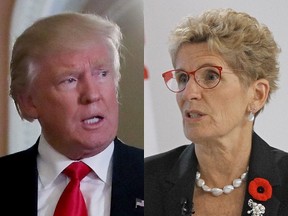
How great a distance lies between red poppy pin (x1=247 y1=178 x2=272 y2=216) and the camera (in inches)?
55.5

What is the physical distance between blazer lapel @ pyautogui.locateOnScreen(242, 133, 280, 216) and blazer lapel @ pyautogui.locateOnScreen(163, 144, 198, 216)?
0.16m

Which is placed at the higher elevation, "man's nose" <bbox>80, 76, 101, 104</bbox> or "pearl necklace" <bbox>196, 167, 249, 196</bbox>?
"man's nose" <bbox>80, 76, 101, 104</bbox>

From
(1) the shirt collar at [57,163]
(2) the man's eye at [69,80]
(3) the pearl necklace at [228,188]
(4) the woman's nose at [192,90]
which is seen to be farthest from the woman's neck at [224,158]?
(2) the man's eye at [69,80]

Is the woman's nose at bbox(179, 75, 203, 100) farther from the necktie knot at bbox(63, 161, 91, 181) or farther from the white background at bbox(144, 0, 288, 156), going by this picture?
the necktie knot at bbox(63, 161, 91, 181)

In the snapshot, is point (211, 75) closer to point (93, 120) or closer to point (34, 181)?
point (93, 120)

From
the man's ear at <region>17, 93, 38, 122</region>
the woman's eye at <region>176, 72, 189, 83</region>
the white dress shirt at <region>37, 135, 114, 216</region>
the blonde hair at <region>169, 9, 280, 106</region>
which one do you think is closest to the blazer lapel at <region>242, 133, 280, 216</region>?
the blonde hair at <region>169, 9, 280, 106</region>

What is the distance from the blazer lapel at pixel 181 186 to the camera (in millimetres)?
1458

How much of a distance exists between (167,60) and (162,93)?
0.10 m

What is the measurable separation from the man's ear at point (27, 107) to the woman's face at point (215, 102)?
1.52ft

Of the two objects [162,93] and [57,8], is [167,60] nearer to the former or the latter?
[162,93]

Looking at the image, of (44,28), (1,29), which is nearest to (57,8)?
(44,28)

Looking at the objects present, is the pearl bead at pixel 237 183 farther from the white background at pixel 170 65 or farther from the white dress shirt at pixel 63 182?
the white dress shirt at pixel 63 182

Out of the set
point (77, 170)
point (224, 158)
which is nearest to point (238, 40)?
point (224, 158)

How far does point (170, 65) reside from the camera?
149cm
